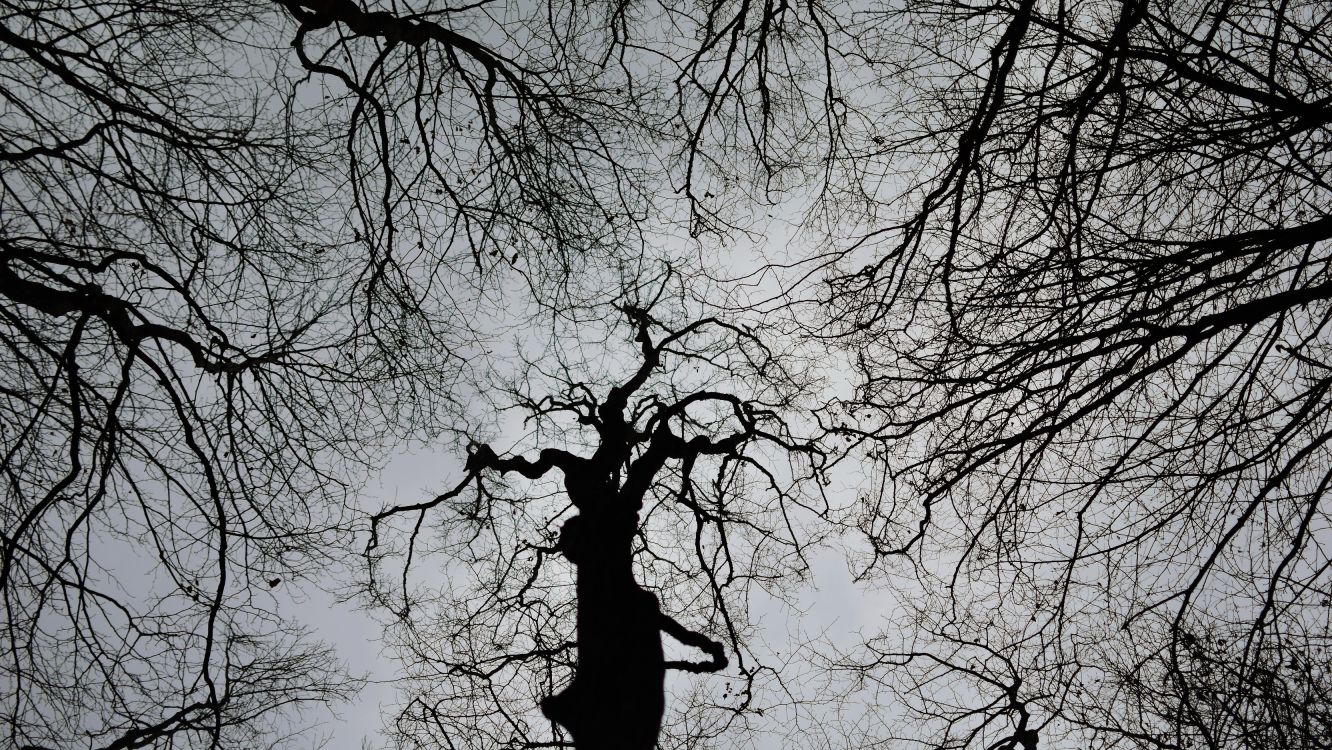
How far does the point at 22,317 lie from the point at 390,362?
1.79m

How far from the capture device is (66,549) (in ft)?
12.3

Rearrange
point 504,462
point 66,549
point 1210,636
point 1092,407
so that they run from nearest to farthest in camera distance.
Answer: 1. point 1092,407
2. point 66,549
3. point 1210,636
4. point 504,462

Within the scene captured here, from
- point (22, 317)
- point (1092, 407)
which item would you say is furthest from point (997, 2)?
point (22, 317)

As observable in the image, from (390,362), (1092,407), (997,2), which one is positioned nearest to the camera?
(1092,407)

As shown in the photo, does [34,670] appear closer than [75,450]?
No

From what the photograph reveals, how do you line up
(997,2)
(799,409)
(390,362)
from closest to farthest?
(997,2)
(390,362)
(799,409)

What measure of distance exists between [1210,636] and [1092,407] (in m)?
1.96

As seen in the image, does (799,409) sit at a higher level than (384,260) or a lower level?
higher

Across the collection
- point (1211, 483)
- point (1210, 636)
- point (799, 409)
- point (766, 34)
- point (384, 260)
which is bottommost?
point (1210, 636)

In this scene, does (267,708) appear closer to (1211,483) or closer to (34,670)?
(34,670)

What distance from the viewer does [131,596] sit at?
163 inches

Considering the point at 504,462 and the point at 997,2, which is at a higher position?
the point at 997,2

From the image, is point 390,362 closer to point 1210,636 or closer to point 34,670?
point 34,670

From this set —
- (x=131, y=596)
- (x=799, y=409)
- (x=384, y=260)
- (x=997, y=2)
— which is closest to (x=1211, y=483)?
(x=997, y=2)
